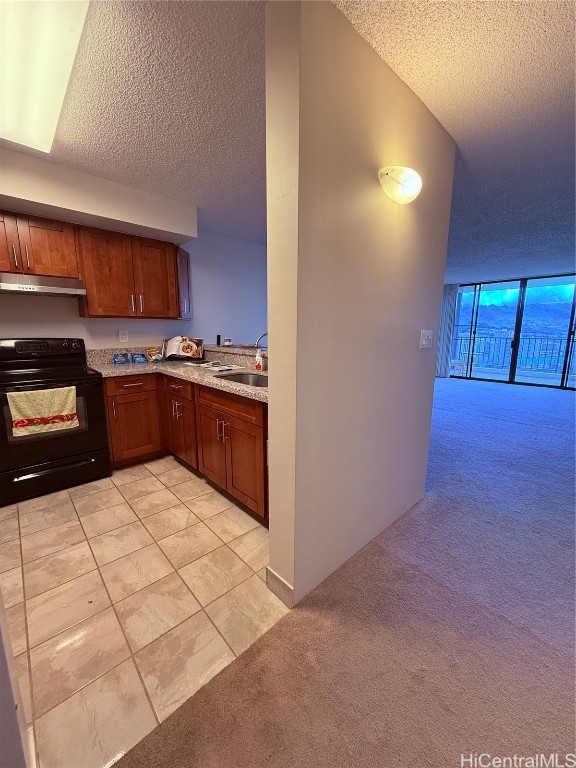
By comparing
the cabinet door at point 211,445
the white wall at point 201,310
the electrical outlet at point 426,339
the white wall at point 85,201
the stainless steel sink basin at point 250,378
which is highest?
the white wall at point 85,201

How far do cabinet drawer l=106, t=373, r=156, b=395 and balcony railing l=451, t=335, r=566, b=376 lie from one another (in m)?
7.56

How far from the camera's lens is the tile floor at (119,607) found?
100 cm

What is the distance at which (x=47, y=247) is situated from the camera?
2.35 meters

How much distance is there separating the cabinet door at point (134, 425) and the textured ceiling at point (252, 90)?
181cm

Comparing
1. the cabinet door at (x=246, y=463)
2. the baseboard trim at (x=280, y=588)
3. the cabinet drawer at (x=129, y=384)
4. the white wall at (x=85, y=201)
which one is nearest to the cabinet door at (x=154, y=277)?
the white wall at (x=85, y=201)

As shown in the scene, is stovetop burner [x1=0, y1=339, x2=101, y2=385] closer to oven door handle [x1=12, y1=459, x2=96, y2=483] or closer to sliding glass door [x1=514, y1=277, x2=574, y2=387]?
oven door handle [x1=12, y1=459, x2=96, y2=483]

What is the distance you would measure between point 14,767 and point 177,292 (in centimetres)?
308

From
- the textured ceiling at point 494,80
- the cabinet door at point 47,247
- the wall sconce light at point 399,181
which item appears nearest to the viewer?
the textured ceiling at point 494,80

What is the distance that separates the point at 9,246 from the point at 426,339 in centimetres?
305

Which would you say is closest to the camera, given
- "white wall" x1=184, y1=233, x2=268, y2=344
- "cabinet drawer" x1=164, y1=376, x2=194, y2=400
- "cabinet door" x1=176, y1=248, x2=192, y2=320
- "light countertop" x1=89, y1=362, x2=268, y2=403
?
"light countertop" x1=89, y1=362, x2=268, y2=403

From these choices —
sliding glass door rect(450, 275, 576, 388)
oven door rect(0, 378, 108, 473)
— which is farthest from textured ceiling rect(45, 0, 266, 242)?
sliding glass door rect(450, 275, 576, 388)

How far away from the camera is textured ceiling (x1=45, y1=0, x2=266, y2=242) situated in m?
1.17

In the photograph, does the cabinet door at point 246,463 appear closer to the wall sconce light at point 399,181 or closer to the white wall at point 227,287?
the wall sconce light at point 399,181

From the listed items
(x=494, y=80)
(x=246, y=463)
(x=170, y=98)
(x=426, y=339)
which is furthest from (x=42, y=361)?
(x=494, y=80)
